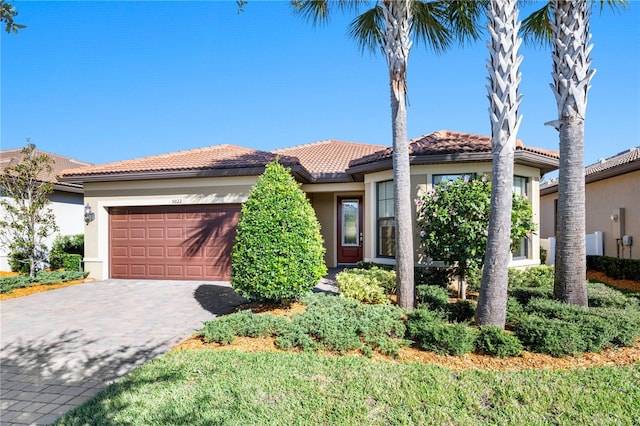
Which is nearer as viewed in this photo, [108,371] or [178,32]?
[108,371]

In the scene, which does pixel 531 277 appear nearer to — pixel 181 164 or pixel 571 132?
pixel 571 132

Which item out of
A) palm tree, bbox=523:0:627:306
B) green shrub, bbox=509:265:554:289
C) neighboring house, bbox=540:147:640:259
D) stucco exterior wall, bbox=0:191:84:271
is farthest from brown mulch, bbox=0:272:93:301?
neighboring house, bbox=540:147:640:259

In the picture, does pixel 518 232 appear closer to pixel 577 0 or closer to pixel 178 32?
pixel 577 0

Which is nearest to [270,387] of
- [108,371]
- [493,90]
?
[108,371]

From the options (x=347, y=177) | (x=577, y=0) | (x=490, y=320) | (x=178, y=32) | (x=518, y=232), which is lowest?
(x=490, y=320)

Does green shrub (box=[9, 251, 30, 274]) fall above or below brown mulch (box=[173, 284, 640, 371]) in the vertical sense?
above

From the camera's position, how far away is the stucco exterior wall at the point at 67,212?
45.3 feet

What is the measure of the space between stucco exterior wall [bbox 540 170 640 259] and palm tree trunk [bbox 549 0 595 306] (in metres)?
7.85

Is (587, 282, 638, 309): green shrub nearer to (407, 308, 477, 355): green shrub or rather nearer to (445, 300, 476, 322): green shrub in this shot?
(445, 300, 476, 322): green shrub

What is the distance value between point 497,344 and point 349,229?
31.0ft

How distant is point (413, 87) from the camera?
724 cm

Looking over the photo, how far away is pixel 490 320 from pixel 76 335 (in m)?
6.65

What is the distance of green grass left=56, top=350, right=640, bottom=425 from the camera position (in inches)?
119

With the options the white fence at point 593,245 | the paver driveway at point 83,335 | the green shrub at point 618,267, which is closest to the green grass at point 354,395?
the paver driveway at point 83,335
